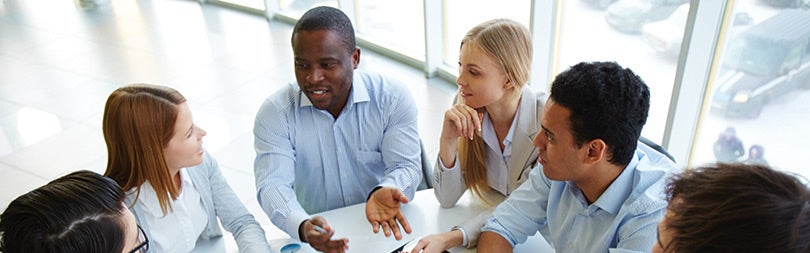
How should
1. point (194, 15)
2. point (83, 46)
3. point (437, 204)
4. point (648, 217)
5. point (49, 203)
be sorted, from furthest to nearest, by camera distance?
point (194, 15), point (83, 46), point (437, 204), point (648, 217), point (49, 203)

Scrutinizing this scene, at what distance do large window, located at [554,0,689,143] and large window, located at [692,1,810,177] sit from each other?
24 cm

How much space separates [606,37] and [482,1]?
110 centimetres

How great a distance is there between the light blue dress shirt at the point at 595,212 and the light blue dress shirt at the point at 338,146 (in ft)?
1.43

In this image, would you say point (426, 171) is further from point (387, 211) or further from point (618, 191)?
point (618, 191)

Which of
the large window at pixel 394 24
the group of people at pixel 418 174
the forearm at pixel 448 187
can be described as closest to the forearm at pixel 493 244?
the group of people at pixel 418 174

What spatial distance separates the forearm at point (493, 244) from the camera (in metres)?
1.80

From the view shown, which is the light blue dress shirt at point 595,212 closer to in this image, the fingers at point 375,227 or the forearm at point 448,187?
the forearm at point 448,187

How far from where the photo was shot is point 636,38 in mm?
3318

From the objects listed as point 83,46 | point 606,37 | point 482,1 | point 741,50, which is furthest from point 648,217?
point 83,46

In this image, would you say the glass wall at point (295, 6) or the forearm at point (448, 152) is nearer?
the forearm at point (448, 152)

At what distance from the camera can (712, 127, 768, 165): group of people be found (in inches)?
117

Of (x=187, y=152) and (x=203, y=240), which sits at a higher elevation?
(x=187, y=152)

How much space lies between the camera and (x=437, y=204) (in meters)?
2.09

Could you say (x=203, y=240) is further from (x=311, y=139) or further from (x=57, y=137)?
(x=57, y=137)
